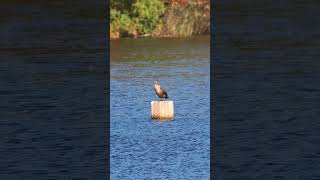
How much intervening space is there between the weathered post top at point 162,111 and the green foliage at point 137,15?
151 ft

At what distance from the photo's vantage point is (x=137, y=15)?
92.6m

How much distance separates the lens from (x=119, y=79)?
60969mm

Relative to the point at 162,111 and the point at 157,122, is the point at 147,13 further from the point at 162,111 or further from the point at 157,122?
the point at 157,122

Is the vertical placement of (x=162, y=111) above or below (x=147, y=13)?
below

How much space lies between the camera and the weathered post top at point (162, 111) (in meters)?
45.0
